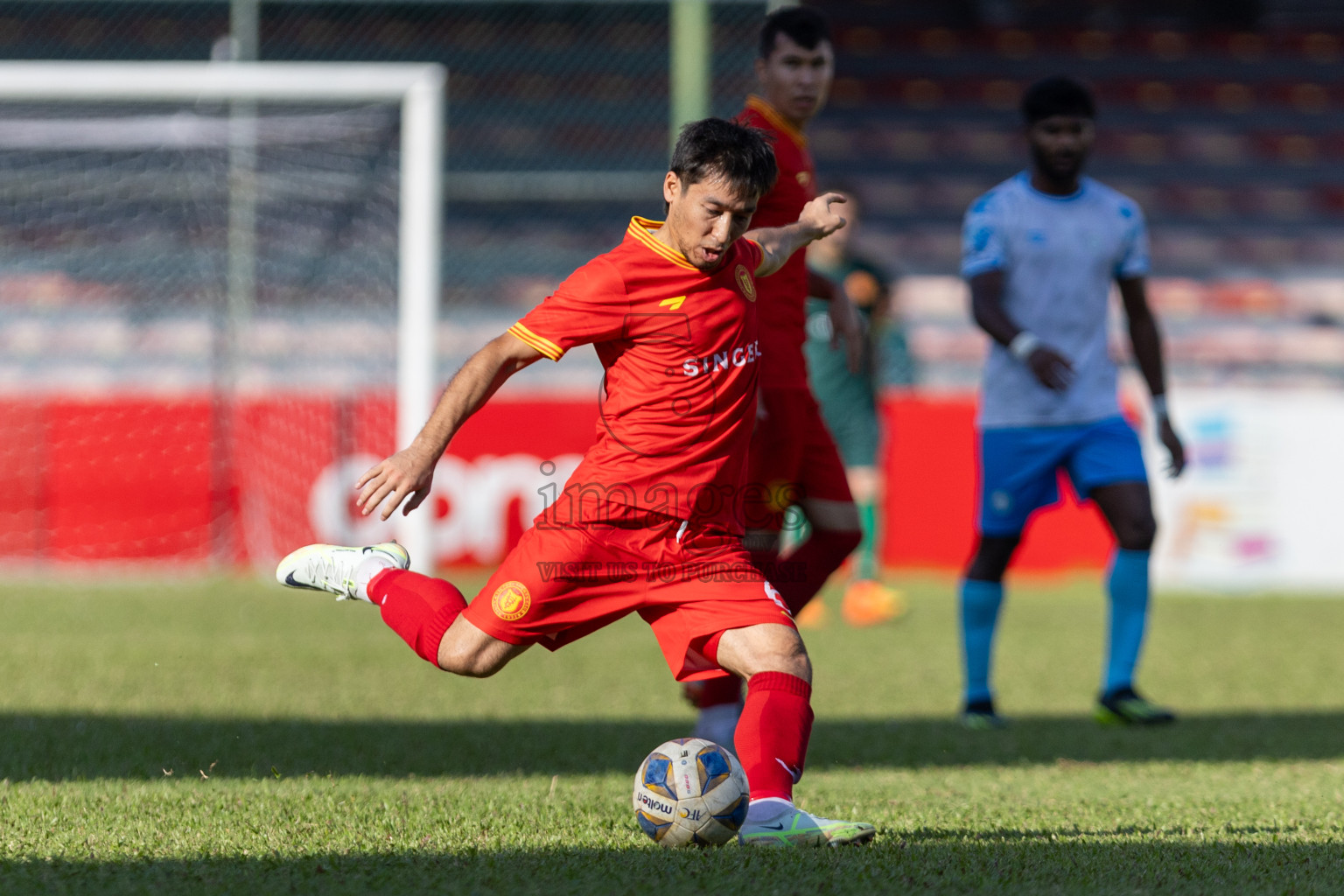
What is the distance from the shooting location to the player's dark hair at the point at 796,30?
4.20 meters

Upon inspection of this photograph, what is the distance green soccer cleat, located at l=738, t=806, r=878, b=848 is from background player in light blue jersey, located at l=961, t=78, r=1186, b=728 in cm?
218

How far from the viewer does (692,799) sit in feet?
9.69

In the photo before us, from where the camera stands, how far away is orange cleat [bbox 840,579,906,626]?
7770 millimetres

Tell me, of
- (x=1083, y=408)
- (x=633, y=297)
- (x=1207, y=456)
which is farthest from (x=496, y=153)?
(x=633, y=297)

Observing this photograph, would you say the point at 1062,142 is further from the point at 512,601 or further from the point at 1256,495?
the point at 1256,495

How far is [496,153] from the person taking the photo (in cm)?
1399

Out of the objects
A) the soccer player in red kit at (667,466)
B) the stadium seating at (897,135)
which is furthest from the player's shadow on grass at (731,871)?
the stadium seating at (897,135)

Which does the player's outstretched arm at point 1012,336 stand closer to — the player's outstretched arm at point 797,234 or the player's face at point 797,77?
the player's face at point 797,77

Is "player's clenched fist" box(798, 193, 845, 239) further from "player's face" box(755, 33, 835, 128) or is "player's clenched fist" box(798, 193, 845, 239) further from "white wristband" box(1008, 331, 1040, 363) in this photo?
"white wristband" box(1008, 331, 1040, 363)

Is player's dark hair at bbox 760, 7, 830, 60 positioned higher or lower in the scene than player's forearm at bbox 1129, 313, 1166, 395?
higher

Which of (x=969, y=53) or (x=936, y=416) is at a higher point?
(x=969, y=53)

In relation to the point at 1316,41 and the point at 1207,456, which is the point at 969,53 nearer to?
the point at 1316,41

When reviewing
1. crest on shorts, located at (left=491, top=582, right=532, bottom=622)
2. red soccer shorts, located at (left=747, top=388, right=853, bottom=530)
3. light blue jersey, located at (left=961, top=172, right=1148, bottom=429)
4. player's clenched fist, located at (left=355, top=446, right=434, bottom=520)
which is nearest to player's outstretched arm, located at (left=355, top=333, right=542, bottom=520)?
player's clenched fist, located at (left=355, top=446, right=434, bottom=520)

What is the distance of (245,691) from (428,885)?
2965mm
